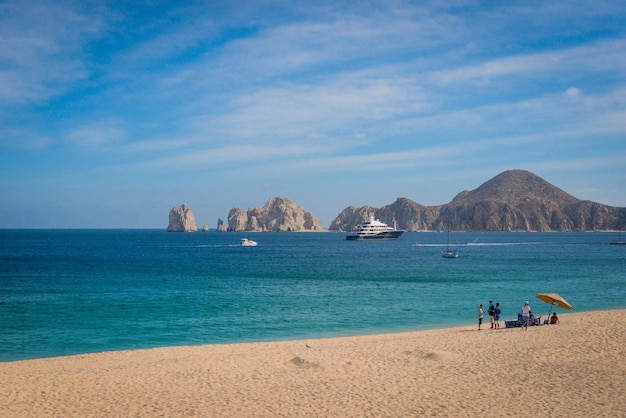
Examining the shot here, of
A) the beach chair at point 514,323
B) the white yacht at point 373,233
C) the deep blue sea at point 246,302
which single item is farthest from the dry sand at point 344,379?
the white yacht at point 373,233

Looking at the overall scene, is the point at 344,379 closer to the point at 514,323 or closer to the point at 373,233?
the point at 514,323

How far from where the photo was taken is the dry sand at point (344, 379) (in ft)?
41.9

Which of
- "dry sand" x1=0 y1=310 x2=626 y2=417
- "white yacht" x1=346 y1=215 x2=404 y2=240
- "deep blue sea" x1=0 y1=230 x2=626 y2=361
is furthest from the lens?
"white yacht" x1=346 y1=215 x2=404 y2=240

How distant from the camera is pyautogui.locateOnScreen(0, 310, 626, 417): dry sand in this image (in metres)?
12.8

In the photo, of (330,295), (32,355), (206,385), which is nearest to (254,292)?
(330,295)

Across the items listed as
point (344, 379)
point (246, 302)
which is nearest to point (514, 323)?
point (344, 379)

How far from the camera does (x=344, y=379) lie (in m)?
15.5

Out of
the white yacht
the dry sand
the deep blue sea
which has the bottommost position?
the deep blue sea

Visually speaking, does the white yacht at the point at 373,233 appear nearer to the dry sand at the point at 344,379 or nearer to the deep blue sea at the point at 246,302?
the deep blue sea at the point at 246,302

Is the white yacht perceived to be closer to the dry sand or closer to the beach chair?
the beach chair

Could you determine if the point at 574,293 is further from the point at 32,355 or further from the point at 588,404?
the point at 32,355

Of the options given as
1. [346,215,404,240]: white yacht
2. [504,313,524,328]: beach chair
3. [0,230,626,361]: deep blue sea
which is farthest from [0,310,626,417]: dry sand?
[346,215,404,240]: white yacht

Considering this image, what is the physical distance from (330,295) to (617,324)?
797 inches

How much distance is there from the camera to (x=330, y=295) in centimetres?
3900
